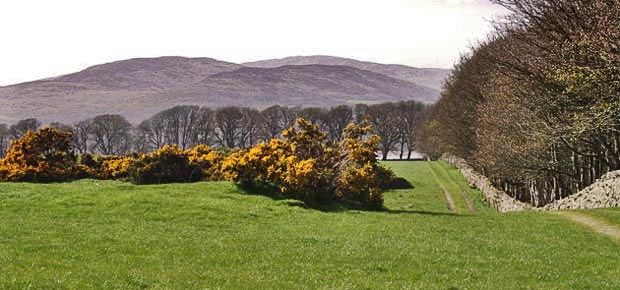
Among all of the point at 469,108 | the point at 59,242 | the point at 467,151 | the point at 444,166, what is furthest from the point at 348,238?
the point at 444,166

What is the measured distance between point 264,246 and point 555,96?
90.2 ft

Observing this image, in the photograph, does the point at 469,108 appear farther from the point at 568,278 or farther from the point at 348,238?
the point at 568,278

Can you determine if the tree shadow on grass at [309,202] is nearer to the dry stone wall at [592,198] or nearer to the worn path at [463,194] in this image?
the dry stone wall at [592,198]

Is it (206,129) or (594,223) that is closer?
(594,223)

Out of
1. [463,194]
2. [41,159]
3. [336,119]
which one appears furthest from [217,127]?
[41,159]

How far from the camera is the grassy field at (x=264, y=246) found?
49.6 ft

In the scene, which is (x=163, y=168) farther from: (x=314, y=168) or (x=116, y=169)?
(x=314, y=168)

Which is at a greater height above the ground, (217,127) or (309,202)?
(217,127)

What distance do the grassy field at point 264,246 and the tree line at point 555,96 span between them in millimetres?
7010

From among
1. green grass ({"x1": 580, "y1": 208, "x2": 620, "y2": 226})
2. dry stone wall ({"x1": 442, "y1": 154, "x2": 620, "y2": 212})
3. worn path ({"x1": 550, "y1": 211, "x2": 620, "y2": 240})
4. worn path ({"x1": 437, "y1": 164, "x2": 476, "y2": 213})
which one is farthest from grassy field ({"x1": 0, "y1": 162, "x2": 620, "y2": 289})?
worn path ({"x1": 437, "y1": 164, "x2": 476, "y2": 213})

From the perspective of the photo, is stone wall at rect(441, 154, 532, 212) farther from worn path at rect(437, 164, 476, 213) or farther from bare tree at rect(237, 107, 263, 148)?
bare tree at rect(237, 107, 263, 148)

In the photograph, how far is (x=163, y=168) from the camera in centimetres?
4547

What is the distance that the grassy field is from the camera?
15.1m

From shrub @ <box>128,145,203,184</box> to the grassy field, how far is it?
9.06 meters
